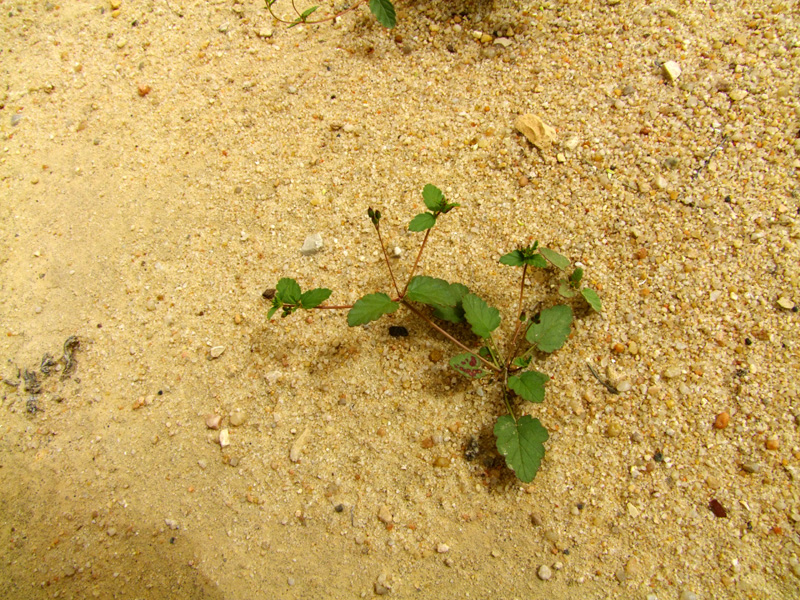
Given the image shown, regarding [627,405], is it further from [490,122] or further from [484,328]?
[490,122]

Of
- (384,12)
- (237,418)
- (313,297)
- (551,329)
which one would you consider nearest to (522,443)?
(551,329)

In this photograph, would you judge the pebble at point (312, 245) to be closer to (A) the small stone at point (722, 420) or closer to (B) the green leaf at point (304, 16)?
(B) the green leaf at point (304, 16)

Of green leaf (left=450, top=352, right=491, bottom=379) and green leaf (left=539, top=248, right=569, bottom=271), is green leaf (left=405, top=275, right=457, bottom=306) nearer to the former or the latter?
green leaf (left=450, top=352, right=491, bottom=379)

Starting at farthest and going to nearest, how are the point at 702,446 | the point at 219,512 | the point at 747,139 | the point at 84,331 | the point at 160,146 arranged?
the point at 160,146
the point at 84,331
the point at 747,139
the point at 219,512
the point at 702,446

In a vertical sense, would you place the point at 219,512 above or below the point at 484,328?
below

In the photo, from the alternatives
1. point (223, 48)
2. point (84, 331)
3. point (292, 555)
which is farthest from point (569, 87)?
point (84, 331)

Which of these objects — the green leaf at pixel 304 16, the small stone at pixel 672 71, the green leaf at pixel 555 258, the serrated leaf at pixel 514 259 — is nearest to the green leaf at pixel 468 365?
the serrated leaf at pixel 514 259

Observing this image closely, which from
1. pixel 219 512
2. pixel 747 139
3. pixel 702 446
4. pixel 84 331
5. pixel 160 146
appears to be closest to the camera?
pixel 702 446
